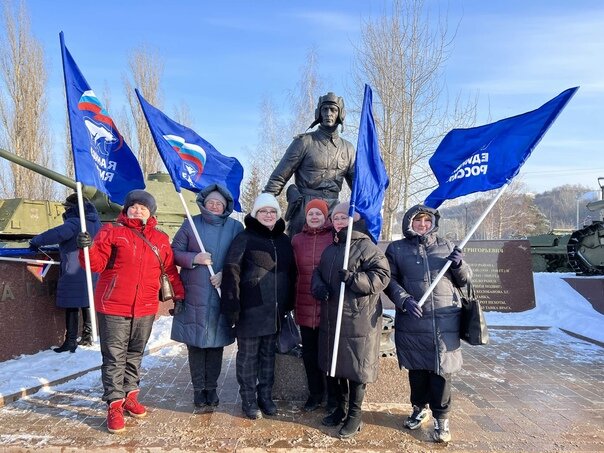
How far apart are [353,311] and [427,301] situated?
587mm

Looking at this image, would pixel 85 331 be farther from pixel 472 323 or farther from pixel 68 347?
pixel 472 323

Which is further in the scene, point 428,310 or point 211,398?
point 211,398

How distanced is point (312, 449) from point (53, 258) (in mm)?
4573

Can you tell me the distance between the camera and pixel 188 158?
441 centimetres

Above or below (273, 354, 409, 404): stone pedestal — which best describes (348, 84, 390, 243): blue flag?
above

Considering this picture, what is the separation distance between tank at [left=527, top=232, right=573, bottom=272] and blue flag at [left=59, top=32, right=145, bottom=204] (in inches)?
622

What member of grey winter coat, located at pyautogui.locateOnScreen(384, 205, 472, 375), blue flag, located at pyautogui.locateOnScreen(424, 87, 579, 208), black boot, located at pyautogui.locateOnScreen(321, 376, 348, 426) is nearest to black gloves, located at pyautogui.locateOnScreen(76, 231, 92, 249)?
black boot, located at pyautogui.locateOnScreen(321, 376, 348, 426)

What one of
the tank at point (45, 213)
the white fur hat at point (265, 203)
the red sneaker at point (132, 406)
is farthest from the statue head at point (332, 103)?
the tank at point (45, 213)

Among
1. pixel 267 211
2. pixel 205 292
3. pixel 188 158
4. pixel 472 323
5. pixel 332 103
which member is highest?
pixel 332 103

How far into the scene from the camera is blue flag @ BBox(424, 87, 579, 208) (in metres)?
3.73

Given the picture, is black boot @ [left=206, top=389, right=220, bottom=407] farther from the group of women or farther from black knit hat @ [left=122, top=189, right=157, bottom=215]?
black knit hat @ [left=122, top=189, right=157, bottom=215]

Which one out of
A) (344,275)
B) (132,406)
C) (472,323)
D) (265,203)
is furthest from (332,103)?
(132,406)

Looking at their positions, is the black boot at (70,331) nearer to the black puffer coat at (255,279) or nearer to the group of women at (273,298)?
the group of women at (273,298)

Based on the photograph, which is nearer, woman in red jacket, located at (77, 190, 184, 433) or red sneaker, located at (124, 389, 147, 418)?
woman in red jacket, located at (77, 190, 184, 433)
